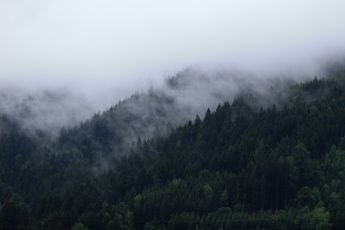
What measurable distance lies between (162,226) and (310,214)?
31664mm

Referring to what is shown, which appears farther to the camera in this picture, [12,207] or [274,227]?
[12,207]

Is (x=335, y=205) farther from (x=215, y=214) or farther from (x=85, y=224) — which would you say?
(x=85, y=224)

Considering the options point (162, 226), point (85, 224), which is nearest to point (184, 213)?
point (162, 226)

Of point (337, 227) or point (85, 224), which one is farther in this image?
point (85, 224)

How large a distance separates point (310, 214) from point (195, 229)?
79.6 ft

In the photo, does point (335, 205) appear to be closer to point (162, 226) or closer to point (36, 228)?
point (162, 226)

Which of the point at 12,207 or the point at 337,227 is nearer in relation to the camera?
the point at 337,227

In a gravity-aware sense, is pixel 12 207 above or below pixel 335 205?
above

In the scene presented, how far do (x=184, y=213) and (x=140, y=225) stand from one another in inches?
408

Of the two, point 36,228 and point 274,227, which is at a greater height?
point 36,228

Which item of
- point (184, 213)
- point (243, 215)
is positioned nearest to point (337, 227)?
point (243, 215)

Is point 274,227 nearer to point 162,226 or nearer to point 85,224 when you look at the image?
point 162,226

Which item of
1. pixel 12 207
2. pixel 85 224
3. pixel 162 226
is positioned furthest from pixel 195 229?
pixel 12 207

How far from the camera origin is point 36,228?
193m
